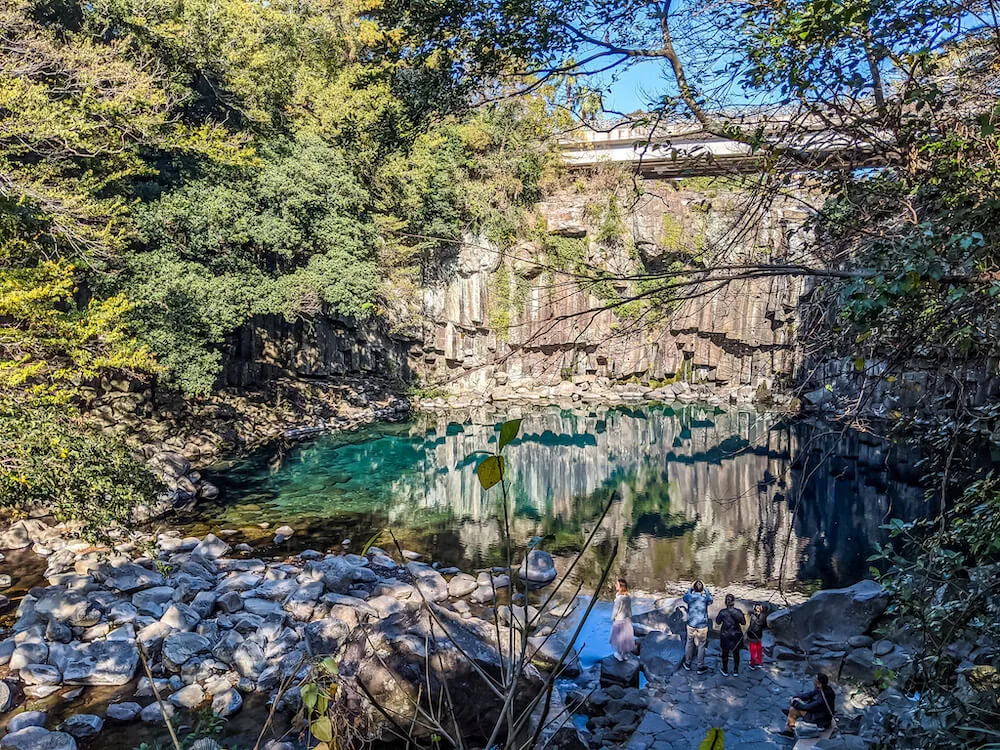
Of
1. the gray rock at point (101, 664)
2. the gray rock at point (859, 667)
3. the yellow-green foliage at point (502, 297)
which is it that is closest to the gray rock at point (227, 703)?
the gray rock at point (101, 664)

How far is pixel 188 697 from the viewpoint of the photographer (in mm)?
6008

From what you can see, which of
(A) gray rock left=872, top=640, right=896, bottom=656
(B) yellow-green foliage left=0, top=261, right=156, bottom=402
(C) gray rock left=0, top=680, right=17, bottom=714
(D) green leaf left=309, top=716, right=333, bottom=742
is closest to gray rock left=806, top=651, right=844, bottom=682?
(A) gray rock left=872, top=640, right=896, bottom=656

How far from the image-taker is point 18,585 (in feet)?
26.7

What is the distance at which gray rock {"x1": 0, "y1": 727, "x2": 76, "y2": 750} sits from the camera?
5.02 m

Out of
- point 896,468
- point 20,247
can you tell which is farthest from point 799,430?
point 20,247

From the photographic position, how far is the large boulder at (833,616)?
24.0ft

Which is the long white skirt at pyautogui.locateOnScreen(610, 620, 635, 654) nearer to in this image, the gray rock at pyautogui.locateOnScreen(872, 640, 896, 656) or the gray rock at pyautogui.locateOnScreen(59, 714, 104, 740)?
the gray rock at pyautogui.locateOnScreen(872, 640, 896, 656)

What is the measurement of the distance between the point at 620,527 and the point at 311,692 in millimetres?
10705

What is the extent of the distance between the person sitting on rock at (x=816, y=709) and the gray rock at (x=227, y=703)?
15.6ft

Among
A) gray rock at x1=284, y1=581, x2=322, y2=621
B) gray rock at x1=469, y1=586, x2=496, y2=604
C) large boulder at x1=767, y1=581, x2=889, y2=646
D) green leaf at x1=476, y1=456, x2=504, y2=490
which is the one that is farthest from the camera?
gray rock at x1=469, y1=586, x2=496, y2=604

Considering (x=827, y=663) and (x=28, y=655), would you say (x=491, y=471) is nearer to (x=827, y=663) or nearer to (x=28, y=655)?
(x=827, y=663)

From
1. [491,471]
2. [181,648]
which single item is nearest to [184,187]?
[181,648]

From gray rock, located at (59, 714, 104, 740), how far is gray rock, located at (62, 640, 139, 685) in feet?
2.08

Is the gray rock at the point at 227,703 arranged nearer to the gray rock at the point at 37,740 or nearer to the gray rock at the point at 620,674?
the gray rock at the point at 37,740
